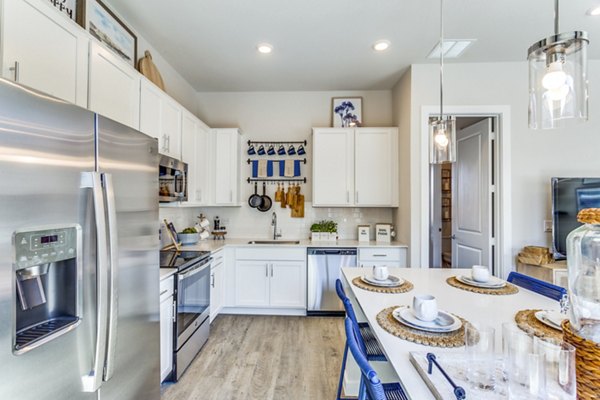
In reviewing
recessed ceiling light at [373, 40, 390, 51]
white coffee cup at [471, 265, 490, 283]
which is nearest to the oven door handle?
white coffee cup at [471, 265, 490, 283]

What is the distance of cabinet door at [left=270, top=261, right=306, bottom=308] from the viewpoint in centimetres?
351

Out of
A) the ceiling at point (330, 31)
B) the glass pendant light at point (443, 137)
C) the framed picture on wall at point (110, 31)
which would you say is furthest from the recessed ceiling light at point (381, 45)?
the framed picture on wall at point (110, 31)

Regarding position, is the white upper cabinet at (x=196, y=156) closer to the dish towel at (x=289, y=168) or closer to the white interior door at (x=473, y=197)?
the dish towel at (x=289, y=168)

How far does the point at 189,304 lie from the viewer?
8.10 ft

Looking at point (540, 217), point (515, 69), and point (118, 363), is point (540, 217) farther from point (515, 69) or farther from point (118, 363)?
point (118, 363)

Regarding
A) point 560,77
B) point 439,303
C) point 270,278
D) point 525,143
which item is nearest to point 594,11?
point 525,143

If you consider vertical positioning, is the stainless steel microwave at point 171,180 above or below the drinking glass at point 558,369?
above

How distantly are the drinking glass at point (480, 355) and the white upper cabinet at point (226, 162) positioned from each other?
3.25m

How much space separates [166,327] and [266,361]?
0.95 m

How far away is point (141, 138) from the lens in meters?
1.54

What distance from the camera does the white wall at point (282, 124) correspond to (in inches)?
160

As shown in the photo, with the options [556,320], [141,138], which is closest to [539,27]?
[556,320]

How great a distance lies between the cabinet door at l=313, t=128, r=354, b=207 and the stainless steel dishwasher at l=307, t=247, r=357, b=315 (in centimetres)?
64

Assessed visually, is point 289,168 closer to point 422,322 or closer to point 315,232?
point 315,232
